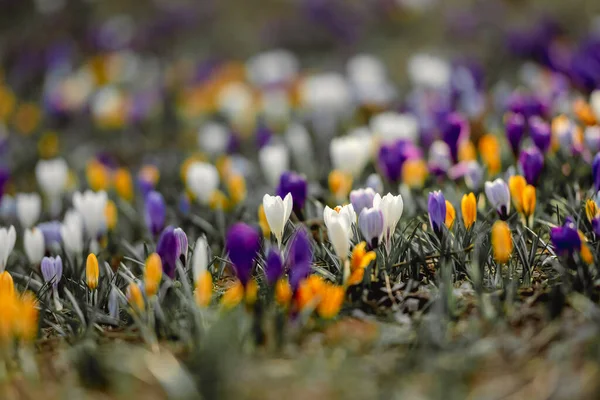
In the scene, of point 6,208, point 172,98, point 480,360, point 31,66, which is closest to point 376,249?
point 480,360

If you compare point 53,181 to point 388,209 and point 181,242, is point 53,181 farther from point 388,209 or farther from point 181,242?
point 388,209

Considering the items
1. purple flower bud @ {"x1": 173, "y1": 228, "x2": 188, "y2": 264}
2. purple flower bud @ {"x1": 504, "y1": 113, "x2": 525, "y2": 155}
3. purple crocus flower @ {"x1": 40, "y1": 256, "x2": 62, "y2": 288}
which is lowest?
purple crocus flower @ {"x1": 40, "y1": 256, "x2": 62, "y2": 288}

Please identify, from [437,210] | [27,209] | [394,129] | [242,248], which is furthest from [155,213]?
[394,129]

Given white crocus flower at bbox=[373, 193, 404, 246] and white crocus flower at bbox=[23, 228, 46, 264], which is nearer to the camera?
white crocus flower at bbox=[373, 193, 404, 246]

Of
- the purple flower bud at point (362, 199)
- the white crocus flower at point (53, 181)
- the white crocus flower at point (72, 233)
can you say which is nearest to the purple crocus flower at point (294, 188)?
the purple flower bud at point (362, 199)

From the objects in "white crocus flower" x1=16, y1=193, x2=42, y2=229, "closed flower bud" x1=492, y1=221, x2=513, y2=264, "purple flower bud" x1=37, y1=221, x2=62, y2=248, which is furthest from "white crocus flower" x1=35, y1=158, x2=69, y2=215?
"closed flower bud" x1=492, y1=221, x2=513, y2=264

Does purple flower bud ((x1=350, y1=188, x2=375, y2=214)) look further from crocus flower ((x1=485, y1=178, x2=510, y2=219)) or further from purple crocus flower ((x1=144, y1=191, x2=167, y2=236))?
purple crocus flower ((x1=144, y1=191, x2=167, y2=236))
